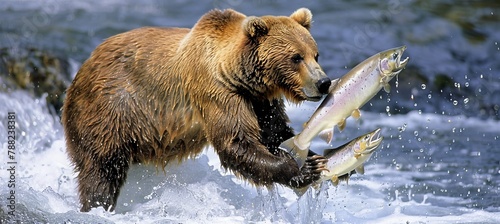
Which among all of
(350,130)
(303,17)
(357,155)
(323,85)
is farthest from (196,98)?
(350,130)

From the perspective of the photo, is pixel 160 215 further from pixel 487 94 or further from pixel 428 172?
pixel 487 94

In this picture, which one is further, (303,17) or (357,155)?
(303,17)

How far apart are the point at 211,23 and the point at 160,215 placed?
1802 mm

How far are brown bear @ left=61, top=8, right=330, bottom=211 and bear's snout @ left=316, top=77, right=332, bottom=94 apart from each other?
0.03 ft

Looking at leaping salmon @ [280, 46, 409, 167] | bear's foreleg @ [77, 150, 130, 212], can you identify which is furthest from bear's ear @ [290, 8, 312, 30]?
bear's foreleg @ [77, 150, 130, 212]

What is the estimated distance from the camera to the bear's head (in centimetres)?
653

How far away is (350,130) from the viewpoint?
11.9 metres

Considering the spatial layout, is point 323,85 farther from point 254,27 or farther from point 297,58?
point 254,27

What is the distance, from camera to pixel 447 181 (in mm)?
9367

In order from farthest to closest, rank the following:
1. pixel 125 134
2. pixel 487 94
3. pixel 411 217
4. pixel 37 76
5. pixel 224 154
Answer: pixel 487 94 < pixel 37 76 < pixel 411 217 < pixel 125 134 < pixel 224 154

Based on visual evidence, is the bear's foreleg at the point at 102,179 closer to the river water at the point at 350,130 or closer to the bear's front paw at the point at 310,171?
the river water at the point at 350,130

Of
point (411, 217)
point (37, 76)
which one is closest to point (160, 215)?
point (411, 217)

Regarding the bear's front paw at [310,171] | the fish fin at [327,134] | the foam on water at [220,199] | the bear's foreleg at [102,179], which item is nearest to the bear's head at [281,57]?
the fish fin at [327,134]

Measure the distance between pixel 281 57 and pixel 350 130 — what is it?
17.9 feet
